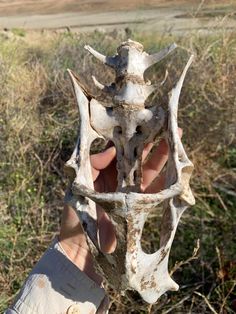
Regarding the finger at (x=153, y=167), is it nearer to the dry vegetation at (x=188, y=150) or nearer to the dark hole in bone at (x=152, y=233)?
the dry vegetation at (x=188, y=150)

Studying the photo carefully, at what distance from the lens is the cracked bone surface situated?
37.8 inches

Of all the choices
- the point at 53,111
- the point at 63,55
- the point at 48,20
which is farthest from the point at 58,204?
the point at 48,20

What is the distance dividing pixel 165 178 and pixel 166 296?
132 centimetres

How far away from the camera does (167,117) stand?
1122mm

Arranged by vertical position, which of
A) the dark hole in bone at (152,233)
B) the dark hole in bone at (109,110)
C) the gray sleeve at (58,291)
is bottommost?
the gray sleeve at (58,291)

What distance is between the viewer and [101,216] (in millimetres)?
1109

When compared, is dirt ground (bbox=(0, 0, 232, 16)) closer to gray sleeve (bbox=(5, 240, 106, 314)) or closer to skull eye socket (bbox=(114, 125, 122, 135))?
skull eye socket (bbox=(114, 125, 122, 135))

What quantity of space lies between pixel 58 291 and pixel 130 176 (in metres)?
0.28

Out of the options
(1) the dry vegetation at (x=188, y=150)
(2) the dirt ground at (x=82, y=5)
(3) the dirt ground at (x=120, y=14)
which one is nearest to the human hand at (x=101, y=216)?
(1) the dry vegetation at (x=188, y=150)

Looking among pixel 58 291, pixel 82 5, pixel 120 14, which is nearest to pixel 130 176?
pixel 58 291

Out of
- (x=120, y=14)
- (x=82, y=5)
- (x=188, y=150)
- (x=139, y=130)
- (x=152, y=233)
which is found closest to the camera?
(x=139, y=130)

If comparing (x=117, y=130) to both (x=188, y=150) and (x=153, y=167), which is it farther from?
(x=188, y=150)

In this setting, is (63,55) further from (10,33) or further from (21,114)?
(10,33)

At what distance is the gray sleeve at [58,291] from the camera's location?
1.05 m
